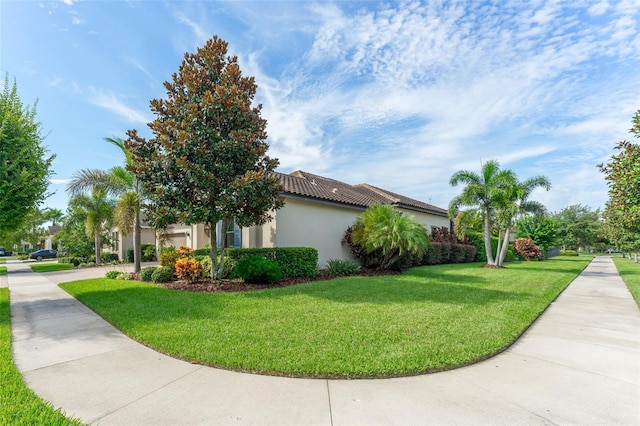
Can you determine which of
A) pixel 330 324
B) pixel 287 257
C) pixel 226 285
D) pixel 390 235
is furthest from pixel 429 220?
pixel 330 324

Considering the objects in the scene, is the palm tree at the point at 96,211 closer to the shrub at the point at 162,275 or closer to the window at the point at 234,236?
the window at the point at 234,236

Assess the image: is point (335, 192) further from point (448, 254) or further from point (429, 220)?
point (448, 254)

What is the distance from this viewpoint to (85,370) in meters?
4.05

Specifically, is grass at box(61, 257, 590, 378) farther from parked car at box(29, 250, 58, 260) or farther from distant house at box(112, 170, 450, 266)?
parked car at box(29, 250, 58, 260)

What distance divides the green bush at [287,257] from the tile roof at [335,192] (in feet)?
8.30

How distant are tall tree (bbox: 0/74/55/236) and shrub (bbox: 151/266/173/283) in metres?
4.34

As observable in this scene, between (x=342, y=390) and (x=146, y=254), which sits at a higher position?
(x=146, y=254)

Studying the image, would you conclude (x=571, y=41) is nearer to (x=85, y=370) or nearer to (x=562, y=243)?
(x=85, y=370)

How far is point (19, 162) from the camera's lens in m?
8.66

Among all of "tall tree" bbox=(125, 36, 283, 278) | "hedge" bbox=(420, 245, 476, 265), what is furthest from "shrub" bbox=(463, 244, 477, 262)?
"tall tree" bbox=(125, 36, 283, 278)

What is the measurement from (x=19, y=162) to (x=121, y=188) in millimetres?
6716

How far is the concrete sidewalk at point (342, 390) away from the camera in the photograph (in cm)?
296

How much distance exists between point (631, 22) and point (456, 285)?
8.88 metres

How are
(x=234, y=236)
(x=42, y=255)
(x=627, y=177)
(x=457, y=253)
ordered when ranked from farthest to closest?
1. (x=42, y=255)
2. (x=457, y=253)
3. (x=234, y=236)
4. (x=627, y=177)
